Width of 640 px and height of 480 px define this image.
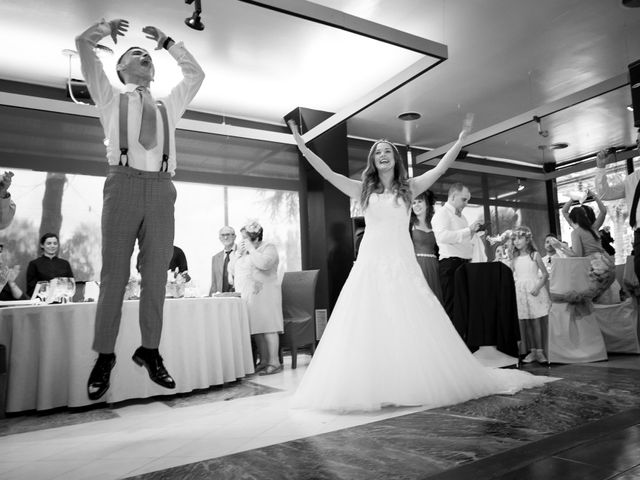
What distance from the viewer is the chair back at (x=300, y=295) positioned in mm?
5453

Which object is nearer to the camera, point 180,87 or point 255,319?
point 180,87

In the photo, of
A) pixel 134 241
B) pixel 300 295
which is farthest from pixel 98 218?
pixel 134 241

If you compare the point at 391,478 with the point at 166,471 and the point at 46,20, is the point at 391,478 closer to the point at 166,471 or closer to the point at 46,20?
the point at 166,471

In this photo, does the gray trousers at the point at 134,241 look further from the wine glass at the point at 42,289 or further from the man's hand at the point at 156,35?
the wine glass at the point at 42,289

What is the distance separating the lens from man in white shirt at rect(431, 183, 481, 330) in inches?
172

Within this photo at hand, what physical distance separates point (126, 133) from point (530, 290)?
158 inches

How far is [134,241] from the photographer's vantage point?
6.77ft

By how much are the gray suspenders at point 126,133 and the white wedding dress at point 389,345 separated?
1.54m

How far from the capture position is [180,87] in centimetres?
234

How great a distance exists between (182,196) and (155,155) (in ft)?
16.2

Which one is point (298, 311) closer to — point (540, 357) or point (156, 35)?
point (540, 357)

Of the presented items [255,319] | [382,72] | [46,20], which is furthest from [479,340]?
[46,20]

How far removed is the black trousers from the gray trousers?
2980 millimetres

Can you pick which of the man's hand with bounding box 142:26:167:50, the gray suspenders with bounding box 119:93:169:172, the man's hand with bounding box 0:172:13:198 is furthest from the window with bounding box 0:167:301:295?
the man's hand with bounding box 142:26:167:50
